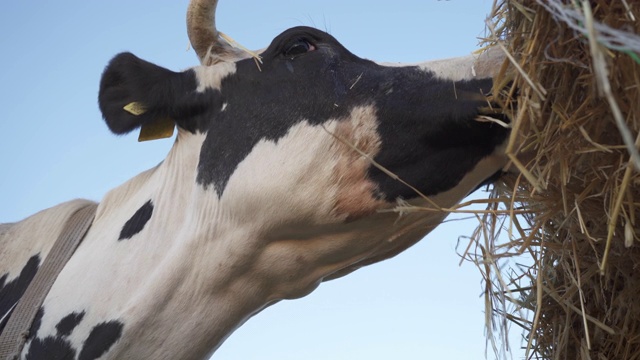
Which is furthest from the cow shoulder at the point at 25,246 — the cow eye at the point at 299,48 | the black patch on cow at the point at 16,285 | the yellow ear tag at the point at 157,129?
the cow eye at the point at 299,48

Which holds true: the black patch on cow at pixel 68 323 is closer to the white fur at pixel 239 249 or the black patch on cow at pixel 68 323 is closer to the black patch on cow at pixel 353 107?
the white fur at pixel 239 249

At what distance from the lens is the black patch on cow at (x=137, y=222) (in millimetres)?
4051

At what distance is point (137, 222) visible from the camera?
4082 mm

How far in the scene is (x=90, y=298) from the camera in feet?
12.7

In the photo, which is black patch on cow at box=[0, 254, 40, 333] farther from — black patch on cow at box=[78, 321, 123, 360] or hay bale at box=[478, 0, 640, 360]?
hay bale at box=[478, 0, 640, 360]

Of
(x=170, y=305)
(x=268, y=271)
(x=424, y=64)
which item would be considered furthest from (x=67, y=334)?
(x=424, y=64)

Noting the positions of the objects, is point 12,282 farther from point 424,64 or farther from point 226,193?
point 424,64

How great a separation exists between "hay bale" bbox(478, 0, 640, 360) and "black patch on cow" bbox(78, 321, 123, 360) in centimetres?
157

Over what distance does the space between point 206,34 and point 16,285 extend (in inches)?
60.2

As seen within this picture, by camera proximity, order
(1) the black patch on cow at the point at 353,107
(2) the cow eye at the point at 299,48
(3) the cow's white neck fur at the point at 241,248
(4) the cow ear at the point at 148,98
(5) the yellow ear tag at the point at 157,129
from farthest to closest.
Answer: (5) the yellow ear tag at the point at 157,129 → (4) the cow ear at the point at 148,98 → (2) the cow eye at the point at 299,48 → (3) the cow's white neck fur at the point at 241,248 → (1) the black patch on cow at the point at 353,107

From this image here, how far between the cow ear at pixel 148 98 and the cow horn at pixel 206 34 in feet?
0.62

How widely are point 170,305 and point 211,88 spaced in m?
1.03

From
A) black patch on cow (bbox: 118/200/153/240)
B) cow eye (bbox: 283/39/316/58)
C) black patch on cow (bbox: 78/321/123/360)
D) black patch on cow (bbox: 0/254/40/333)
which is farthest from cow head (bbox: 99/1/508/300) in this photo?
black patch on cow (bbox: 0/254/40/333)

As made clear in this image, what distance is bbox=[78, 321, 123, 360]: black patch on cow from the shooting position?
3748mm
